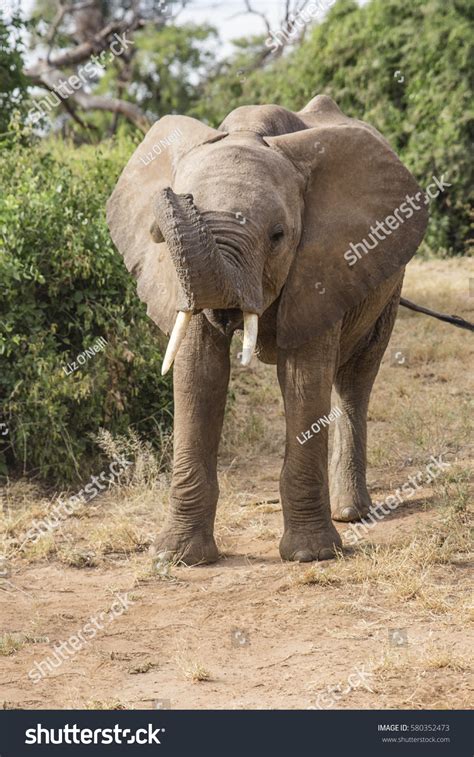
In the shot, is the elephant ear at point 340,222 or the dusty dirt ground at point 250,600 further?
the elephant ear at point 340,222

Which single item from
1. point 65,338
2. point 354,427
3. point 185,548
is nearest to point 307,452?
point 185,548

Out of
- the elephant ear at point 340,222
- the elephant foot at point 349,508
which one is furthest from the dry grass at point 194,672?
the elephant foot at point 349,508

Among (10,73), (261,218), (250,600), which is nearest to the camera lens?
(261,218)

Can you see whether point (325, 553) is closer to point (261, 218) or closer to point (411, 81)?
point (261, 218)

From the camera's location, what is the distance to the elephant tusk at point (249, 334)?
4.81 meters

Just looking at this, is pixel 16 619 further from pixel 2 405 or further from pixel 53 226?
pixel 53 226

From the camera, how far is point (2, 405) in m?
7.54

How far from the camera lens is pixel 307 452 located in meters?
5.74

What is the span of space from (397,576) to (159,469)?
8.20 feet

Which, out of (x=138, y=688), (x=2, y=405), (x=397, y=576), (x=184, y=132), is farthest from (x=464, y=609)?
(x=2, y=405)

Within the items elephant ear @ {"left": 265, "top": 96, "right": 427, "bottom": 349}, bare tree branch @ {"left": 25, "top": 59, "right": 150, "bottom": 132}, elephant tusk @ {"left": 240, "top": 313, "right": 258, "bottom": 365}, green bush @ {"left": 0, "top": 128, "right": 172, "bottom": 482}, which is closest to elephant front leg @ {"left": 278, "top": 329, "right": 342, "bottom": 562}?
elephant ear @ {"left": 265, "top": 96, "right": 427, "bottom": 349}

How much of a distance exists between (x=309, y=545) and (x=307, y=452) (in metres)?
0.48

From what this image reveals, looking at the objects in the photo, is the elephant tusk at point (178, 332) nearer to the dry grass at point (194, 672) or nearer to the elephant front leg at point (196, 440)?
the elephant front leg at point (196, 440)

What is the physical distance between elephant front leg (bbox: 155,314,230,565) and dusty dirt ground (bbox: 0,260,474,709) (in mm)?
134
